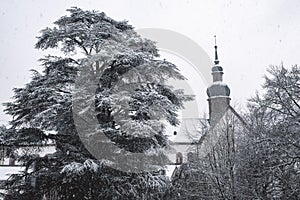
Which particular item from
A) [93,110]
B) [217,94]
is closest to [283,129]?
[93,110]

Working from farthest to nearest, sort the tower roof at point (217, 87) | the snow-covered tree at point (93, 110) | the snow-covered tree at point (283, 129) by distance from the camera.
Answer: the tower roof at point (217, 87)
the snow-covered tree at point (283, 129)
the snow-covered tree at point (93, 110)

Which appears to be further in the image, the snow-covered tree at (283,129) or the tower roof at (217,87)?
the tower roof at (217,87)

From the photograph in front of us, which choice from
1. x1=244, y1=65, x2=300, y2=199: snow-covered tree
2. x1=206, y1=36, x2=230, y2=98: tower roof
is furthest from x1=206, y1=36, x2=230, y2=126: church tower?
x1=244, y1=65, x2=300, y2=199: snow-covered tree

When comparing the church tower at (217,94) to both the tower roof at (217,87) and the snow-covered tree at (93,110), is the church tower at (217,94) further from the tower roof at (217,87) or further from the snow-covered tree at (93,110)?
the snow-covered tree at (93,110)

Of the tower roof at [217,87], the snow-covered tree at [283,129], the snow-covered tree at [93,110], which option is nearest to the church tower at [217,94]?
the tower roof at [217,87]

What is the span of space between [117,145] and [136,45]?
12.5 feet

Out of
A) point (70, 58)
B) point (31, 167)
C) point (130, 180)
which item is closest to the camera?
point (130, 180)

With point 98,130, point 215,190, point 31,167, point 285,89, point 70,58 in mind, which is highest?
point 70,58

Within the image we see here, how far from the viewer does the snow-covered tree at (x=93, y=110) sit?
12.7 meters

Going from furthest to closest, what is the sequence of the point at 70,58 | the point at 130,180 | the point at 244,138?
1. the point at 244,138
2. the point at 70,58
3. the point at 130,180

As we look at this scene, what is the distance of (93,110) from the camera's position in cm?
1314

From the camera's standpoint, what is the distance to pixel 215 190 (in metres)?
20.4

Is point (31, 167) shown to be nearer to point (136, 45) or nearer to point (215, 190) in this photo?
point (136, 45)

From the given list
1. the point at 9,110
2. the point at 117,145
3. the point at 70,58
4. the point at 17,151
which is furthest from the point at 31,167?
the point at 70,58
